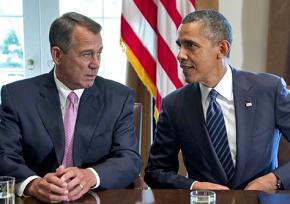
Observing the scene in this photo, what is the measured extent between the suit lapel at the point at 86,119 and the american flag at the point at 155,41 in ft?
3.27

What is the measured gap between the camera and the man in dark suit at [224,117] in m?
1.84

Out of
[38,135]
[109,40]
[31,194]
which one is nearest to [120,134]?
[38,135]

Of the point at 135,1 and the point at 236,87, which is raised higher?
the point at 135,1

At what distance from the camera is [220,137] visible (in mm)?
1844

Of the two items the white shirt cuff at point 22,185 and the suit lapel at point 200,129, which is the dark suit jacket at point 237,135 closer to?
the suit lapel at point 200,129

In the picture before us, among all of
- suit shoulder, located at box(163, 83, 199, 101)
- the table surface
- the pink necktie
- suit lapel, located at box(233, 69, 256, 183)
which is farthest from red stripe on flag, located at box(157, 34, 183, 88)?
the table surface

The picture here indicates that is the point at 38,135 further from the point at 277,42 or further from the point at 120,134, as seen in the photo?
the point at 277,42

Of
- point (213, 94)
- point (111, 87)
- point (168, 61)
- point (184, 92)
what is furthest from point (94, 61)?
point (168, 61)

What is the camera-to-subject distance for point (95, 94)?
1.92 meters

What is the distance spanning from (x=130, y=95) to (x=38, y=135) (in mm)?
431

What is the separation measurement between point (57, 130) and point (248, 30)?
177cm

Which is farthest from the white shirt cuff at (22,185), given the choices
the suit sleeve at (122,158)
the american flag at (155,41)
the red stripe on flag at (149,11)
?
the red stripe on flag at (149,11)

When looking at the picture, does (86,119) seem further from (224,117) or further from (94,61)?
(224,117)

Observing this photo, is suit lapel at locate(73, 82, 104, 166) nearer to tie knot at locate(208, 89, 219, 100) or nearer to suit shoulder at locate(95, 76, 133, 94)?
suit shoulder at locate(95, 76, 133, 94)
